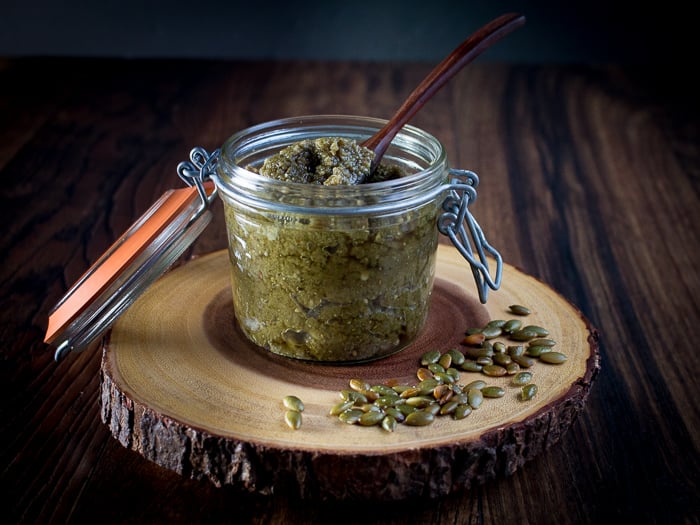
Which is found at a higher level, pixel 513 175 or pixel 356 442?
pixel 356 442

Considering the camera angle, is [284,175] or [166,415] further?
[284,175]

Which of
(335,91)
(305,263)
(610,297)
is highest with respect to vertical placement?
(305,263)

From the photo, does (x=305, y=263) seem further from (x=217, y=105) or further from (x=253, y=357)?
(x=217, y=105)

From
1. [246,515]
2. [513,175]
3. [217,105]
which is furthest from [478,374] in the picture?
[217,105]

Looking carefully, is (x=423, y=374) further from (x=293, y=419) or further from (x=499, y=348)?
(x=293, y=419)

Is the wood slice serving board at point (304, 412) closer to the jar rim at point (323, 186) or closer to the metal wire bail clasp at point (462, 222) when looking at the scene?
the metal wire bail clasp at point (462, 222)

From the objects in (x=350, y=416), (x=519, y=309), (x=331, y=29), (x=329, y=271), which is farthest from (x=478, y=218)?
(x=331, y=29)
